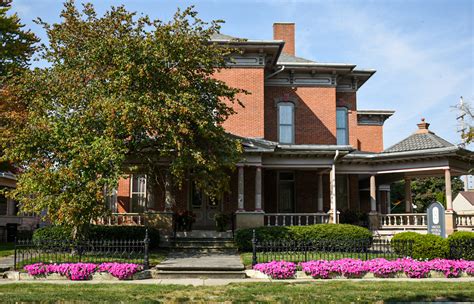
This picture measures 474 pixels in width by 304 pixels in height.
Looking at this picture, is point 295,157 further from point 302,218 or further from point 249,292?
point 249,292

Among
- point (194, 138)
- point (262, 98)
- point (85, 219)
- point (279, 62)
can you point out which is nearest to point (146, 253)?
point (85, 219)

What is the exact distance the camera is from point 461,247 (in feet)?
54.6

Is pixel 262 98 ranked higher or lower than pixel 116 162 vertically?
higher

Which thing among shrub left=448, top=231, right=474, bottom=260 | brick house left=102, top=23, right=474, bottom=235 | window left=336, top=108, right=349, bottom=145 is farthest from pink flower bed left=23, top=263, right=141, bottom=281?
window left=336, top=108, right=349, bottom=145

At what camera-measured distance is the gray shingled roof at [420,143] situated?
2332cm

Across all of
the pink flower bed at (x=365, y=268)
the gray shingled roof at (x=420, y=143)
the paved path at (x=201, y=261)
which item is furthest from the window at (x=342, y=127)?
the pink flower bed at (x=365, y=268)

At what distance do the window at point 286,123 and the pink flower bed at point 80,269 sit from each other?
14.6 m

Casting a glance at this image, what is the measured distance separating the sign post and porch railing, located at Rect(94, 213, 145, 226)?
41.2ft

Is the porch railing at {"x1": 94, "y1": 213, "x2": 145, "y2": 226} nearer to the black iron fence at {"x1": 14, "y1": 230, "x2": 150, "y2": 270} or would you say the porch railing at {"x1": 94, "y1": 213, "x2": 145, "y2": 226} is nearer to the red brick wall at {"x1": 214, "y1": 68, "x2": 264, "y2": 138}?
the black iron fence at {"x1": 14, "y1": 230, "x2": 150, "y2": 270}

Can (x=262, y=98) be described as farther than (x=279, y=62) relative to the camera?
No

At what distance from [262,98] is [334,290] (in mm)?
14478

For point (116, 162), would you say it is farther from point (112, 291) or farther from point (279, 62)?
point (279, 62)

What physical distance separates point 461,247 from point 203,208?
12292 millimetres

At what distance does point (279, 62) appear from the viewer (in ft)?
89.5
